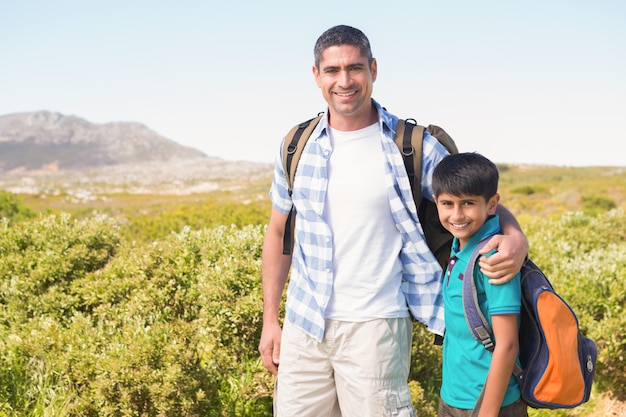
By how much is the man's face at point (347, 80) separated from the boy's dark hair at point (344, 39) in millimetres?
23

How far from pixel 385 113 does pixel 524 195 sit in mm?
37132

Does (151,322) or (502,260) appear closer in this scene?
(502,260)

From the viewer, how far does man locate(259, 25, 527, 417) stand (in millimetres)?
2662

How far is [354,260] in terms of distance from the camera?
2705 millimetres

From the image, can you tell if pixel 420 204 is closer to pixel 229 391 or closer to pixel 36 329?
pixel 229 391

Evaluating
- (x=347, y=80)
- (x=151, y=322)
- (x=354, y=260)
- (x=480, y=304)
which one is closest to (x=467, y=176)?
(x=480, y=304)

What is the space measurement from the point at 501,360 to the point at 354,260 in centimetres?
82

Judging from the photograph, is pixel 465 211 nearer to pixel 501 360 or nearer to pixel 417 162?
pixel 417 162

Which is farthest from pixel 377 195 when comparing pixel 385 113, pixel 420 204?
pixel 385 113

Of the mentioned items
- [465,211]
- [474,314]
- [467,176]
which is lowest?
[474,314]

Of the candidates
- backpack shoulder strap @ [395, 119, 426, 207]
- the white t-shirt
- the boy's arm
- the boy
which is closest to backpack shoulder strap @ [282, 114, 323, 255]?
the white t-shirt

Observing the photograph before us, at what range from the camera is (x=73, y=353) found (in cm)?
407

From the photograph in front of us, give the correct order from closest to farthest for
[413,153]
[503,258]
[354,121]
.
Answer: [503,258], [413,153], [354,121]

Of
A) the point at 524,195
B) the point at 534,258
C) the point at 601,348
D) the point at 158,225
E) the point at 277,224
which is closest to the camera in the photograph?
the point at 277,224
